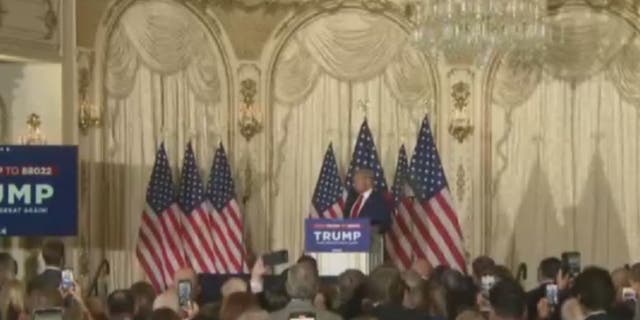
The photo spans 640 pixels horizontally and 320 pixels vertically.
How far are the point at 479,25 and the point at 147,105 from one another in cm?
440

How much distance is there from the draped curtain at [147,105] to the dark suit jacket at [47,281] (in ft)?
Answer: 22.4

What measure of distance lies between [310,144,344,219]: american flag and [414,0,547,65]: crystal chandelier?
247 centimetres

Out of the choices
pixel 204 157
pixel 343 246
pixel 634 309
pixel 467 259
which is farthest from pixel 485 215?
pixel 634 309

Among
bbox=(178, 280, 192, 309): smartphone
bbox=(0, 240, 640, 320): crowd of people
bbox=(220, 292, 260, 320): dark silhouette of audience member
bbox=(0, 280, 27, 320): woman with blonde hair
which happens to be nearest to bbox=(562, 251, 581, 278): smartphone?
bbox=(0, 240, 640, 320): crowd of people

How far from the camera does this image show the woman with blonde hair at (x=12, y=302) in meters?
8.60

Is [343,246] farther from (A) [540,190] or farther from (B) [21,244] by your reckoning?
(A) [540,190]

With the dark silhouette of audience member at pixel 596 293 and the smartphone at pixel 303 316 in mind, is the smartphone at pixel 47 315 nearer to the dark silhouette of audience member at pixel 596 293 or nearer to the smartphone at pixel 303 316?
the smartphone at pixel 303 316

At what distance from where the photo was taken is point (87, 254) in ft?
55.6

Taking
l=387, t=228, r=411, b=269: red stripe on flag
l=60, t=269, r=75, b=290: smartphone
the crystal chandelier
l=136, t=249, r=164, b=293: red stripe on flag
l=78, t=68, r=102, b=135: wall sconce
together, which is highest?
the crystal chandelier

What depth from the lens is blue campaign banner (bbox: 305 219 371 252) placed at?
13.7 m

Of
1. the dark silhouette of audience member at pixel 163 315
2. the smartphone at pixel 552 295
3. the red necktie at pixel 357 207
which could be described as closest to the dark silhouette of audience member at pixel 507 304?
the dark silhouette of audience member at pixel 163 315

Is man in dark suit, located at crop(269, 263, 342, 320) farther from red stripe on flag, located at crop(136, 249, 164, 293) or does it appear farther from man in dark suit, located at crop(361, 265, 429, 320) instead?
red stripe on flag, located at crop(136, 249, 164, 293)

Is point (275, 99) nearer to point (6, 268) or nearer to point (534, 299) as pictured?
point (534, 299)

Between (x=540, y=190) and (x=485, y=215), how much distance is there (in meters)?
0.72
